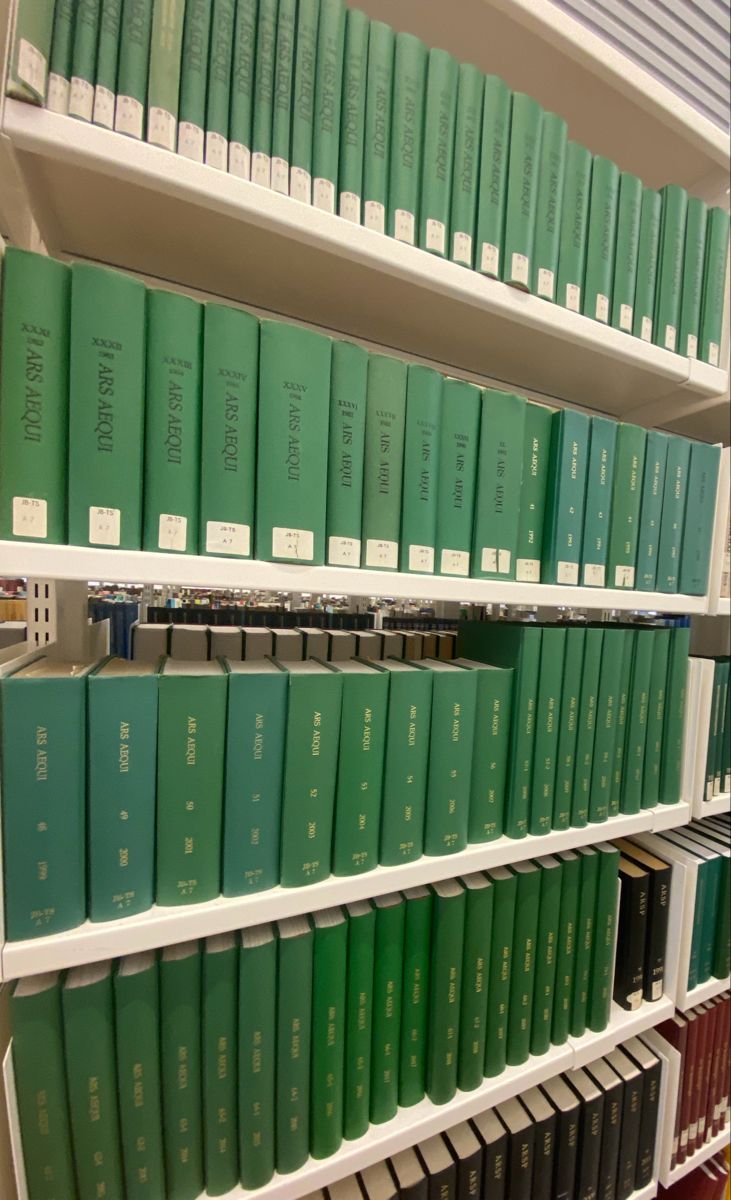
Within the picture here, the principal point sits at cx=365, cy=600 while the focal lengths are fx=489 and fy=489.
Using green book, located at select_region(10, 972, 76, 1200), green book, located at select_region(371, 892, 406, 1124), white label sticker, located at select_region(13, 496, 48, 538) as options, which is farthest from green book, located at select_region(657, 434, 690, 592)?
green book, located at select_region(10, 972, 76, 1200)

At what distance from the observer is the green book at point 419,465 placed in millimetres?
632

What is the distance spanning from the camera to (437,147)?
2.04 feet

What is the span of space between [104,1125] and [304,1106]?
237 mm

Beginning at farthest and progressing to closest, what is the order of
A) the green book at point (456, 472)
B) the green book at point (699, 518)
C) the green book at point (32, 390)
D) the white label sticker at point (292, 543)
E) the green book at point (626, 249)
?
1. the green book at point (699, 518)
2. the green book at point (626, 249)
3. the green book at point (456, 472)
4. the white label sticker at point (292, 543)
5. the green book at point (32, 390)

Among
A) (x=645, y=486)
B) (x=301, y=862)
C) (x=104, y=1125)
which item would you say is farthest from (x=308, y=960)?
(x=645, y=486)

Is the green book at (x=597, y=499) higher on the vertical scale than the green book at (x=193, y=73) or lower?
lower

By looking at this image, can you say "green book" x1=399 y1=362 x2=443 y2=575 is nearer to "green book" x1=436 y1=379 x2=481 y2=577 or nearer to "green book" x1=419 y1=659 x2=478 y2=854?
"green book" x1=436 y1=379 x2=481 y2=577

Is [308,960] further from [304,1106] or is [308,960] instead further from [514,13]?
[514,13]

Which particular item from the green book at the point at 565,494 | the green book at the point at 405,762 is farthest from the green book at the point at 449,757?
the green book at the point at 565,494

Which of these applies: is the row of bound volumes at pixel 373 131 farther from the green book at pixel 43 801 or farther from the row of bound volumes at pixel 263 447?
the green book at pixel 43 801

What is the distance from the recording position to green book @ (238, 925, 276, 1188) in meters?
0.58

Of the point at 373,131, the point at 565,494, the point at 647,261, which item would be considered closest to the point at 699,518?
the point at 565,494

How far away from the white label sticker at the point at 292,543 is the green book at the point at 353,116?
382 millimetres

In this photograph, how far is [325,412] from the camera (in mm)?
572
